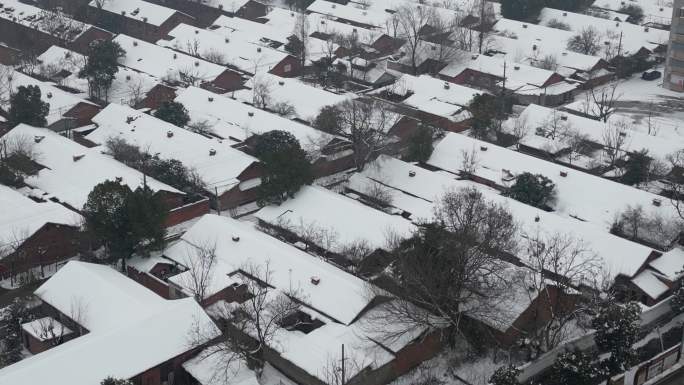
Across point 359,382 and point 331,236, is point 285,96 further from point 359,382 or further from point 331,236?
point 359,382

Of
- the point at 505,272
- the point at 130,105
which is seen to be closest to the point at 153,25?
the point at 130,105

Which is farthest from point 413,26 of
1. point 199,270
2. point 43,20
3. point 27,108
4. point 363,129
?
point 199,270

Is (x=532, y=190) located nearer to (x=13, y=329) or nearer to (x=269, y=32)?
(x=13, y=329)

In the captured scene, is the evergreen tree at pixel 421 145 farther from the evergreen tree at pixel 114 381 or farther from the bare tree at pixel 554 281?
the evergreen tree at pixel 114 381

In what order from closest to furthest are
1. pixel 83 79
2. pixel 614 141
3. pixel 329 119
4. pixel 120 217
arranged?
pixel 120 217 → pixel 329 119 → pixel 614 141 → pixel 83 79

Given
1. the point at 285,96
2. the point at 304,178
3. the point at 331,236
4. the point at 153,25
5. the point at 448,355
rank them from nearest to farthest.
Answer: the point at 448,355, the point at 331,236, the point at 304,178, the point at 285,96, the point at 153,25

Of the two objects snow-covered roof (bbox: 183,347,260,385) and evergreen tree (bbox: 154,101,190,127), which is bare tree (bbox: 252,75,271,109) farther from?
snow-covered roof (bbox: 183,347,260,385)

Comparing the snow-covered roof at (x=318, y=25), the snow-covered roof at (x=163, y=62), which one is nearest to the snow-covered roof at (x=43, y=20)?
the snow-covered roof at (x=163, y=62)
